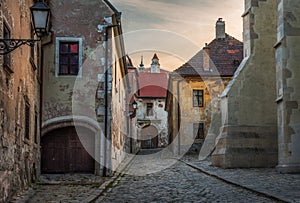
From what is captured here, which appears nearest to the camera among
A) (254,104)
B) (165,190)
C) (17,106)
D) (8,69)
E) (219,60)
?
(8,69)

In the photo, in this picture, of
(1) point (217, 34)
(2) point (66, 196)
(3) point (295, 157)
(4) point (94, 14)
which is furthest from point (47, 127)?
(1) point (217, 34)

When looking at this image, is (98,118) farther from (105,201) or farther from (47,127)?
(105,201)

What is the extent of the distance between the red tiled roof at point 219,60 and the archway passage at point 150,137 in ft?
77.4

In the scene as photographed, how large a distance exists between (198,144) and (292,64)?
19.3 metres

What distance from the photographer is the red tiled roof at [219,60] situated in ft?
118

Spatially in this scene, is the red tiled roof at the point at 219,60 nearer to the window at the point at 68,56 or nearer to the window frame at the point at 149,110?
the window at the point at 68,56

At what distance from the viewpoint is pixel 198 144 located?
3503cm

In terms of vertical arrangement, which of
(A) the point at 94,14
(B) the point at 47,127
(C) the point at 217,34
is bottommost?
(B) the point at 47,127

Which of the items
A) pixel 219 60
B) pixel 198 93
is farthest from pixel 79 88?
pixel 219 60

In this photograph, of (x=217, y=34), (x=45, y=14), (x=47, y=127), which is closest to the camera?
(x=45, y=14)

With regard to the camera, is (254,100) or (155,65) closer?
(254,100)

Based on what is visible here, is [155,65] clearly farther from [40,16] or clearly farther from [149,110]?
[40,16]

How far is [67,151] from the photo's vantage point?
58.2 ft

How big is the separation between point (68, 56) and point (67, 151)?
356 centimetres
